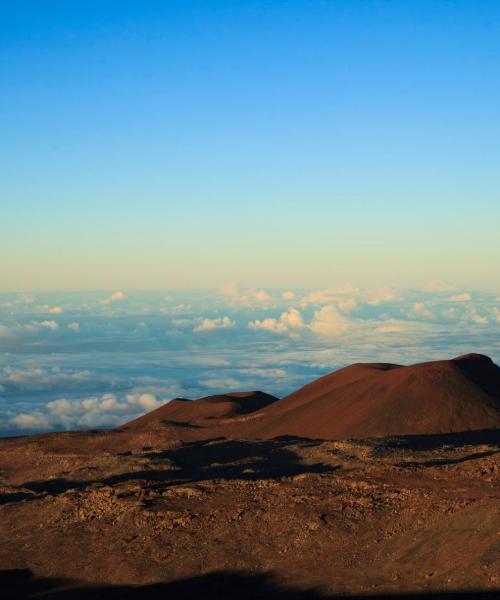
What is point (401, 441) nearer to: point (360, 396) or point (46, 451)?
point (360, 396)

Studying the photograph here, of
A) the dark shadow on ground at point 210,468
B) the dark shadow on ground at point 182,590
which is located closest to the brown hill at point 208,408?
the dark shadow on ground at point 210,468

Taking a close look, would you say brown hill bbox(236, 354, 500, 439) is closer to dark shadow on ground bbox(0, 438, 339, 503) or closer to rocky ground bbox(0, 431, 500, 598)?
dark shadow on ground bbox(0, 438, 339, 503)

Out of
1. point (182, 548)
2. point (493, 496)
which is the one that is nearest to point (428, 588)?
point (493, 496)

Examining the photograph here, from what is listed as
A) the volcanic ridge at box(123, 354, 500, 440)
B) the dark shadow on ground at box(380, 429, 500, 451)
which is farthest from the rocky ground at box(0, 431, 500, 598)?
the volcanic ridge at box(123, 354, 500, 440)

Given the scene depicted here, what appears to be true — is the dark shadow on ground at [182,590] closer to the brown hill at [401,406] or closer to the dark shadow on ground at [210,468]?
the dark shadow on ground at [210,468]

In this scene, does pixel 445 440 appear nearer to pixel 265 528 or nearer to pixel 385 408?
pixel 385 408
